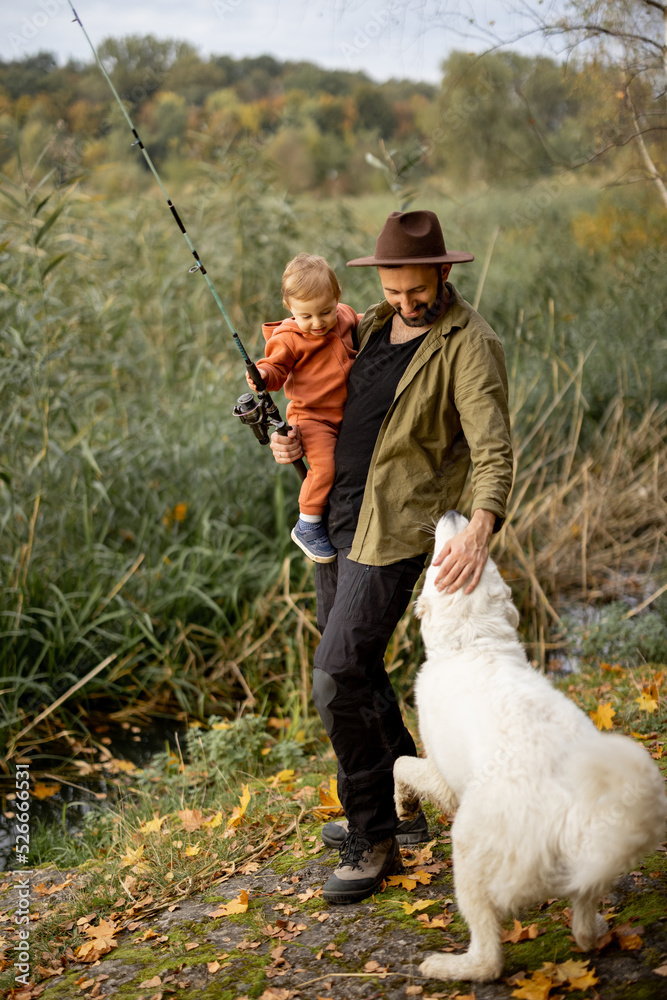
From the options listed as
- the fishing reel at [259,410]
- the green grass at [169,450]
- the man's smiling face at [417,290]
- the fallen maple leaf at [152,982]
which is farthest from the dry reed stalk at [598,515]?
the fallen maple leaf at [152,982]

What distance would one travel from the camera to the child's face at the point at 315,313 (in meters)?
2.86

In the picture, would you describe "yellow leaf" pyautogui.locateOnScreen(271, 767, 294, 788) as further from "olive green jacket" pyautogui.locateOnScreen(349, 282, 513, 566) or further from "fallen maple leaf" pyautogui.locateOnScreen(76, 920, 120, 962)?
"olive green jacket" pyautogui.locateOnScreen(349, 282, 513, 566)

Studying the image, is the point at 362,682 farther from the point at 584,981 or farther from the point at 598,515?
the point at 598,515

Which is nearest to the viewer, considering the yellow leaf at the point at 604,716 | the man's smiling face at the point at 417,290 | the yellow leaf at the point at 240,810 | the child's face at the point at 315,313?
the man's smiling face at the point at 417,290

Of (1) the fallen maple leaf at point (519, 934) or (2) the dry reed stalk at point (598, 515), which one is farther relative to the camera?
(2) the dry reed stalk at point (598, 515)

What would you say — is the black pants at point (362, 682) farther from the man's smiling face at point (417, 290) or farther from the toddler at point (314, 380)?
the man's smiling face at point (417, 290)

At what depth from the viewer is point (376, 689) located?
9.23 feet

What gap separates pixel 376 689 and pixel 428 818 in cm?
87

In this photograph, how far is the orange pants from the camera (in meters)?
2.98

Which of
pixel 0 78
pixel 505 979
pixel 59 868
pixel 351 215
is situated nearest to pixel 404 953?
pixel 505 979

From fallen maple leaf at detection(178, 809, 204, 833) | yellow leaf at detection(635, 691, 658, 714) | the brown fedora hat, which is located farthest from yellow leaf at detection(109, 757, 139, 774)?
the brown fedora hat

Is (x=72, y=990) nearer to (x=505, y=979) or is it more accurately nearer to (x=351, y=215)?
(x=505, y=979)

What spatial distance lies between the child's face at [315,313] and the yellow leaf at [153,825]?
220cm

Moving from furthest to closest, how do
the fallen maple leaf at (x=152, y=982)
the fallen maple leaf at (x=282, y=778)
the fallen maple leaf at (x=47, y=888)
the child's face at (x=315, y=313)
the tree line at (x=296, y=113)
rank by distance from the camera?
1. the tree line at (x=296, y=113)
2. the fallen maple leaf at (x=282, y=778)
3. the fallen maple leaf at (x=47, y=888)
4. the child's face at (x=315, y=313)
5. the fallen maple leaf at (x=152, y=982)
